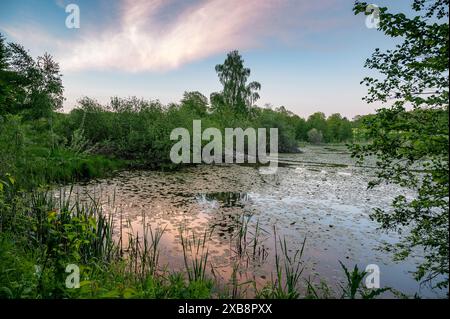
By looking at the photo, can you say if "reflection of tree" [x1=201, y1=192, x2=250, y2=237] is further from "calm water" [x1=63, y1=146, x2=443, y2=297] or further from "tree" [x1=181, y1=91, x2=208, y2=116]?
"tree" [x1=181, y1=91, x2=208, y2=116]

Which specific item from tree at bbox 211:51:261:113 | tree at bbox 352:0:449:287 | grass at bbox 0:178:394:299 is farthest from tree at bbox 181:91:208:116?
tree at bbox 352:0:449:287

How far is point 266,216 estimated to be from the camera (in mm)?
9969

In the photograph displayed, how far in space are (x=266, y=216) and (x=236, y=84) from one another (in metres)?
40.2

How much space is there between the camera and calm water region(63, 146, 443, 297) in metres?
6.34

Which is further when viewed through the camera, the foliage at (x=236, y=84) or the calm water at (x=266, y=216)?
the foliage at (x=236, y=84)

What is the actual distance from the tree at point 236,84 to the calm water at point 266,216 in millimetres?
31537

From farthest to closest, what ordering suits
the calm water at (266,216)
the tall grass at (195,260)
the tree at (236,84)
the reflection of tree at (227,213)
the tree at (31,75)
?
the tree at (236,84) → the tree at (31,75) → the reflection of tree at (227,213) → the calm water at (266,216) → the tall grass at (195,260)

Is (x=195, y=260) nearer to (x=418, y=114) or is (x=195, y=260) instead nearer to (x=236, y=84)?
(x=418, y=114)

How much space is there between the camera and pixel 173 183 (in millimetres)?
16281

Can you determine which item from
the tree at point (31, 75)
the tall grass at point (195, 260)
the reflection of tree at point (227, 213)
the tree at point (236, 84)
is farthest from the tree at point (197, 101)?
the tall grass at point (195, 260)

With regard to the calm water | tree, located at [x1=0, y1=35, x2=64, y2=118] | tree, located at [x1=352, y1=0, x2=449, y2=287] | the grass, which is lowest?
the calm water

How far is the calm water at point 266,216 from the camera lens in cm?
634

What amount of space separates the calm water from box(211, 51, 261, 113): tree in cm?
3154

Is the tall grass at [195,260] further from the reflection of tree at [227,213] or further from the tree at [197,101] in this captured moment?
the tree at [197,101]
